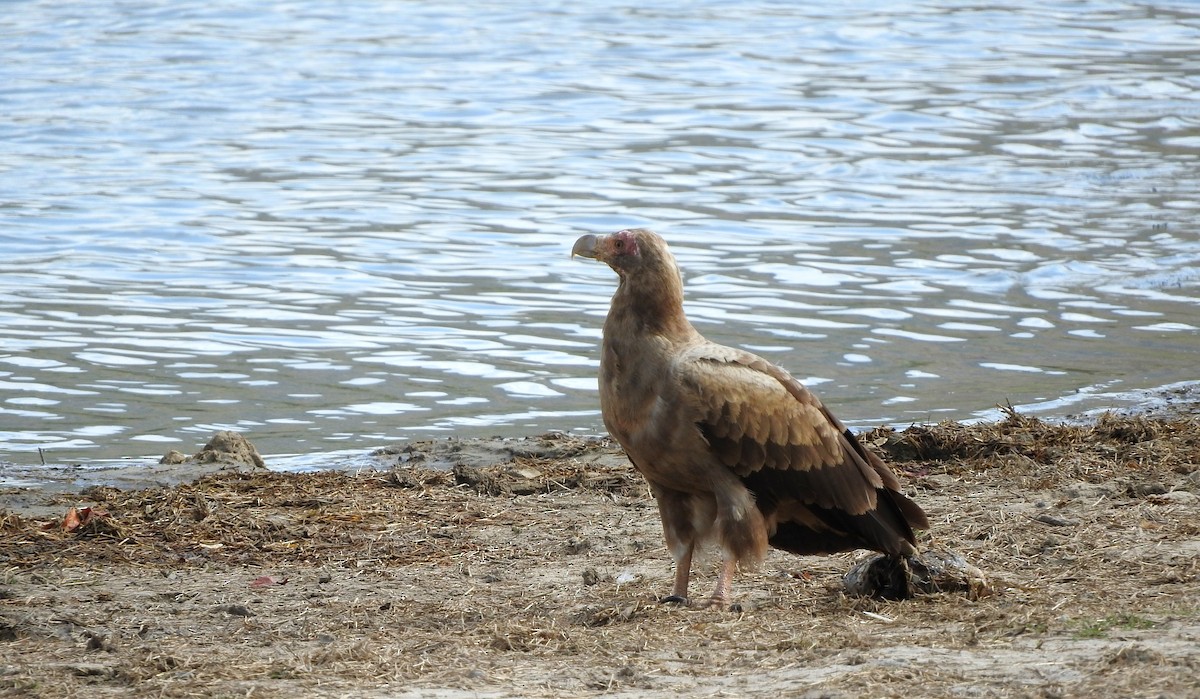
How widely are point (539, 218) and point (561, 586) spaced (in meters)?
10.1

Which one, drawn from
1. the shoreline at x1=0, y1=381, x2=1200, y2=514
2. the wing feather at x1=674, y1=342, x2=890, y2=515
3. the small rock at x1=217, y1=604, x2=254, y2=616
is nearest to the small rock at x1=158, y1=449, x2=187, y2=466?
the shoreline at x1=0, y1=381, x2=1200, y2=514

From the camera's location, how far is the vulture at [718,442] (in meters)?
6.21

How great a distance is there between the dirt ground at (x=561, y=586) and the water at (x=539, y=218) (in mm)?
1525

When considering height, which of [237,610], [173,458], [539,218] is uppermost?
[237,610]

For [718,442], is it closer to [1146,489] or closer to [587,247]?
[587,247]

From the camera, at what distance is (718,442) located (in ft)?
20.4

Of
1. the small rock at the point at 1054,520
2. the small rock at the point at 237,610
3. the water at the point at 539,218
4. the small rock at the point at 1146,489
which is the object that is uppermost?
the small rock at the point at 237,610

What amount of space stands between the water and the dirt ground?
1.53 meters

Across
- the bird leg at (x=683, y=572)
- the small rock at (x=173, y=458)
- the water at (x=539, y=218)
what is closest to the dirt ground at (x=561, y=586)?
the bird leg at (x=683, y=572)

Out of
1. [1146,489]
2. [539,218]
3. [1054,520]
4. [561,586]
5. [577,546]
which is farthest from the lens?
[539,218]

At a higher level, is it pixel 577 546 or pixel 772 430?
pixel 772 430

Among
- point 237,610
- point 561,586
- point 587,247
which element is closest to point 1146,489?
point 561,586

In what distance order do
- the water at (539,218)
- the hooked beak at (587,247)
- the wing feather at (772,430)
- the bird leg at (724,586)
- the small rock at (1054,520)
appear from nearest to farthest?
1. the wing feather at (772,430)
2. the bird leg at (724,586)
3. the hooked beak at (587,247)
4. the small rock at (1054,520)
5. the water at (539,218)

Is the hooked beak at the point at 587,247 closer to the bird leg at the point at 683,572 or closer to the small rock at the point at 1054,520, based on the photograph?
the bird leg at the point at 683,572
